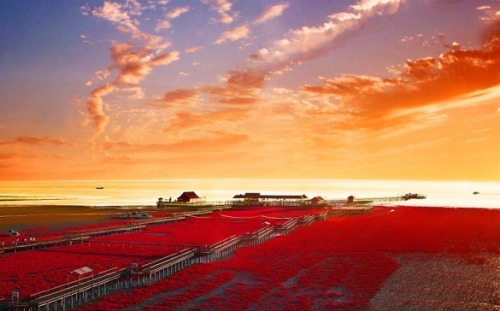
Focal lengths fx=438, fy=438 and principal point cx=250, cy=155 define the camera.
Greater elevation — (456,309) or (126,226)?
(126,226)

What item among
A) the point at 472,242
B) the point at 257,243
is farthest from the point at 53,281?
the point at 472,242

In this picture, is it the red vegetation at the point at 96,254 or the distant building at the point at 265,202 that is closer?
the red vegetation at the point at 96,254

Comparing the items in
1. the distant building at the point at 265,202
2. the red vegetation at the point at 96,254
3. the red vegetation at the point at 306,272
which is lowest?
the red vegetation at the point at 306,272

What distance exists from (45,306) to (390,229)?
59.0m

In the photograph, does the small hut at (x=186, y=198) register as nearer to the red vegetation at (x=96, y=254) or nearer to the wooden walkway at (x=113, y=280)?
the red vegetation at (x=96, y=254)

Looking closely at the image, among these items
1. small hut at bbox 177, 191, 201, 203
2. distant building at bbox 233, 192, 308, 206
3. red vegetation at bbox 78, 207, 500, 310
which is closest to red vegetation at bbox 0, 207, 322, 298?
red vegetation at bbox 78, 207, 500, 310

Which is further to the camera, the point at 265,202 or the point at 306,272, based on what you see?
the point at 265,202

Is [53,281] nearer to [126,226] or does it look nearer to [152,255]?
[152,255]

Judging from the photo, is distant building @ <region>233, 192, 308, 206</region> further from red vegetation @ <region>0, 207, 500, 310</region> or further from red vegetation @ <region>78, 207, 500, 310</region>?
red vegetation @ <region>78, 207, 500, 310</region>

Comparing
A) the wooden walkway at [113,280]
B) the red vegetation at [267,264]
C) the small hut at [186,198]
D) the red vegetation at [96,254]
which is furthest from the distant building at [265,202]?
the wooden walkway at [113,280]

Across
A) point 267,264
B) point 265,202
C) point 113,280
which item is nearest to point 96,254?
point 113,280

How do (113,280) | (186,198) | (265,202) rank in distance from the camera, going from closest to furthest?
(113,280), (186,198), (265,202)

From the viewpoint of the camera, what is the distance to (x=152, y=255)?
49.0m

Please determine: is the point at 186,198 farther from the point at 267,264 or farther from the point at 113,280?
the point at 113,280
